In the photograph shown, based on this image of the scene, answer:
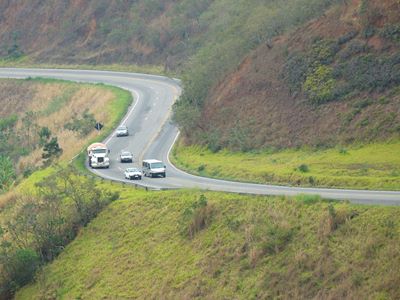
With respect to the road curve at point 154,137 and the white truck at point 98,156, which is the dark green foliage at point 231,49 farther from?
the white truck at point 98,156

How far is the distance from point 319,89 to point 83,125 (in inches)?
1082

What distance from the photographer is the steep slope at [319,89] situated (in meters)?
60.3

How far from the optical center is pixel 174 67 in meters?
109

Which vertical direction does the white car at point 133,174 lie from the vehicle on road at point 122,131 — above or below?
above

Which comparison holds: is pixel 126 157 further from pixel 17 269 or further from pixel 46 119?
pixel 46 119

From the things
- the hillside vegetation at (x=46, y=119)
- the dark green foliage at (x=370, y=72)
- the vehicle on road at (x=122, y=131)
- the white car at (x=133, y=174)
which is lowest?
the hillside vegetation at (x=46, y=119)

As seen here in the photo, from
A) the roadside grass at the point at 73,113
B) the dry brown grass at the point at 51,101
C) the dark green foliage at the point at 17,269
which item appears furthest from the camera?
the dry brown grass at the point at 51,101

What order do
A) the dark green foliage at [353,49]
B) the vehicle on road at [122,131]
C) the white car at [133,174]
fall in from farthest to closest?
the vehicle on road at [122,131] < the dark green foliage at [353,49] < the white car at [133,174]

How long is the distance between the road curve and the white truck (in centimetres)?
66

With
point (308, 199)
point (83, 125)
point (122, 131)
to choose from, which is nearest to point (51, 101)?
point (83, 125)

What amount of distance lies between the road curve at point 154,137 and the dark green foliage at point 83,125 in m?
3.05

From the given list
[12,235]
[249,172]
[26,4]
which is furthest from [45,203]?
[26,4]

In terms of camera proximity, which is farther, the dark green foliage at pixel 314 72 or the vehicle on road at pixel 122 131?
the vehicle on road at pixel 122 131

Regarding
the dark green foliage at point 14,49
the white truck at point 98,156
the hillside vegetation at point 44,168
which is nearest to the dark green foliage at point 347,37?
the white truck at point 98,156
